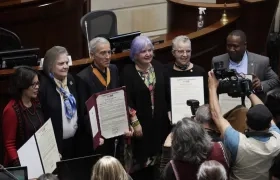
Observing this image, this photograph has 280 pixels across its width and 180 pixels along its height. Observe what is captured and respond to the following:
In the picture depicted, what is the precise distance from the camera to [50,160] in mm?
3863

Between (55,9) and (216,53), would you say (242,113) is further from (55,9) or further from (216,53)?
(55,9)

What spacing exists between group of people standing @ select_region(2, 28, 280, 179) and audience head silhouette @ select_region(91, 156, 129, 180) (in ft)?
3.25

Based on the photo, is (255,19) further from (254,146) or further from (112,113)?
(254,146)

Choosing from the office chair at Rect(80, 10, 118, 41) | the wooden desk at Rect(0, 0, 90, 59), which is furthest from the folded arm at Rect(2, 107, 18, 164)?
the office chair at Rect(80, 10, 118, 41)

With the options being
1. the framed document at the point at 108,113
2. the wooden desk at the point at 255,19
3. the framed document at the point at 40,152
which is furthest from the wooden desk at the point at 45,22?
the framed document at the point at 40,152

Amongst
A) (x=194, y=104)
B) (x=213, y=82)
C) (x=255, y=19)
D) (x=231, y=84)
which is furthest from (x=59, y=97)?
(x=255, y=19)

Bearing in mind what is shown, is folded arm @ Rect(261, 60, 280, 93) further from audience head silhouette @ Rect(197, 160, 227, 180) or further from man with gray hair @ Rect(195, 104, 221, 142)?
audience head silhouette @ Rect(197, 160, 227, 180)

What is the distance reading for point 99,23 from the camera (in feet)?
20.2

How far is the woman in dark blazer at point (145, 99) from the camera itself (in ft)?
14.8

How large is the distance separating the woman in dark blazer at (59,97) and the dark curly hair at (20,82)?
9.1 inches

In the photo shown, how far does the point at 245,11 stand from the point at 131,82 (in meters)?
1.87

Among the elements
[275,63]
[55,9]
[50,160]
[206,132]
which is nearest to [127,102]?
[50,160]

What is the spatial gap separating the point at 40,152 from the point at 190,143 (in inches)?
41.2

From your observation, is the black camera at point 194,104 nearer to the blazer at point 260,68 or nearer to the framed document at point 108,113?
the framed document at point 108,113
